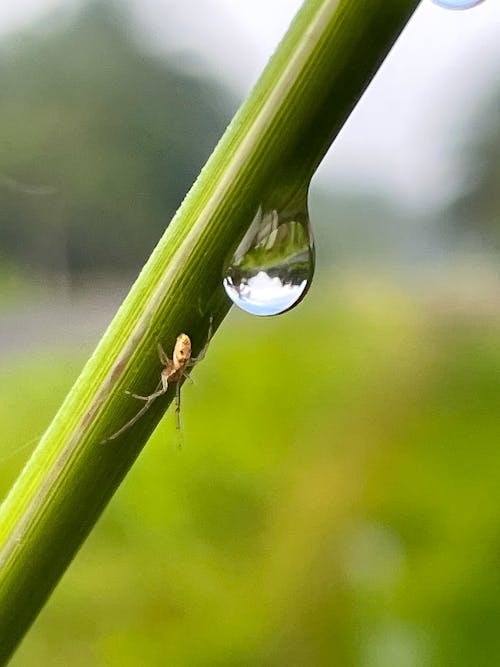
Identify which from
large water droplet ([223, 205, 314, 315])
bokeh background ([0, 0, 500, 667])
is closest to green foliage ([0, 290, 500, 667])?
bokeh background ([0, 0, 500, 667])

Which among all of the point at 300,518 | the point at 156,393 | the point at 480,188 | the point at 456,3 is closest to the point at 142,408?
the point at 156,393

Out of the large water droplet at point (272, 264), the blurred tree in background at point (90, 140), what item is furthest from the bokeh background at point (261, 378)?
the large water droplet at point (272, 264)

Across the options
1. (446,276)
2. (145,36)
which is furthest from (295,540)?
(145,36)

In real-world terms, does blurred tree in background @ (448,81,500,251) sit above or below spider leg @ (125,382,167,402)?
above

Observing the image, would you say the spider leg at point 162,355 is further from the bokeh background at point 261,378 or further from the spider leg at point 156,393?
the bokeh background at point 261,378

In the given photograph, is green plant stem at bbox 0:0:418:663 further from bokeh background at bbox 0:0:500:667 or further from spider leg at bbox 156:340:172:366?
bokeh background at bbox 0:0:500:667

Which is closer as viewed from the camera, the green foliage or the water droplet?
the water droplet

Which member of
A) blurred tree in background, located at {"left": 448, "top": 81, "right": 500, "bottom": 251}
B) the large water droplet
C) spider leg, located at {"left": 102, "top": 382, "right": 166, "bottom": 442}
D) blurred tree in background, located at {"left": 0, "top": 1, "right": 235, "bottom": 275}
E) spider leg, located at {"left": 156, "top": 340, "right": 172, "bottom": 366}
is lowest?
spider leg, located at {"left": 102, "top": 382, "right": 166, "bottom": 442}

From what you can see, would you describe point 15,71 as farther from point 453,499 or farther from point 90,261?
point 453,499

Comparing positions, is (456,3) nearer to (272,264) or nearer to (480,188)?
(272,264)
